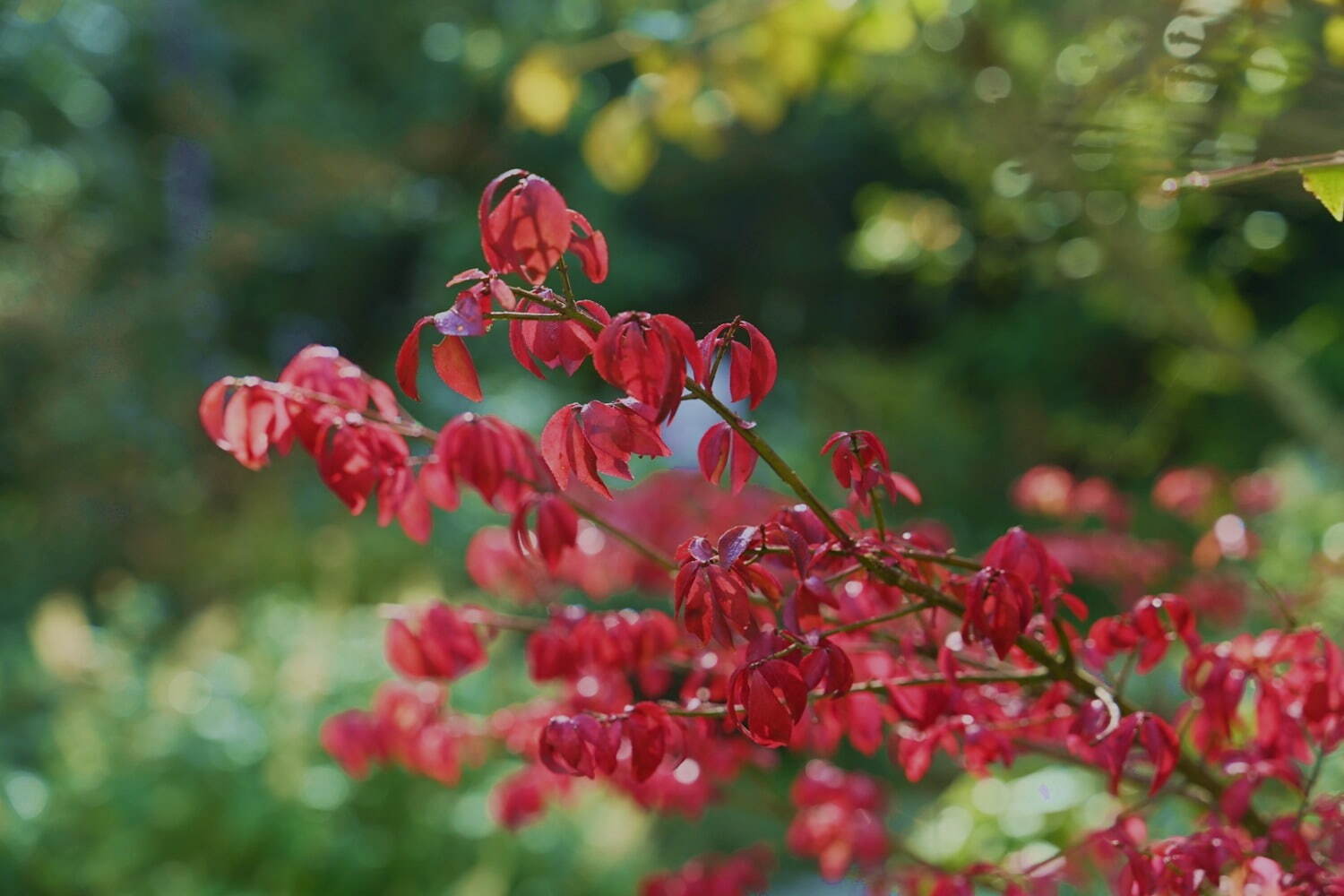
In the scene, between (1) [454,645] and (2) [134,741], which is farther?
(2) [134,741]

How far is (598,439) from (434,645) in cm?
60

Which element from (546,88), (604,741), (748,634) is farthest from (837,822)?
(546,88)

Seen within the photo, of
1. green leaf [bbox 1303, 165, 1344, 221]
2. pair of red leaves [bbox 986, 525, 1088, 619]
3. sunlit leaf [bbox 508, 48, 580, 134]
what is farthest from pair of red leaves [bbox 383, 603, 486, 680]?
sunlit leaf [bbox 508, 48, 580, 134]

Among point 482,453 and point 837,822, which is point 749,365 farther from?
point 837,822

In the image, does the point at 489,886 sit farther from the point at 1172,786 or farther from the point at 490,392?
the point at 490,392

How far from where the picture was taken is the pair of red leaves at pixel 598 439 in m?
0.87

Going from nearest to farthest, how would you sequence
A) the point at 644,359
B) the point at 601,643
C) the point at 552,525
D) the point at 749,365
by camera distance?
1. the point at 644,359
2. the point at 749,365
3. the point at 552,525
4. the point at 601,643

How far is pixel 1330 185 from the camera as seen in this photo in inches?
33.4

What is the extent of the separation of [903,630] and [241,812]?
2.05 meters

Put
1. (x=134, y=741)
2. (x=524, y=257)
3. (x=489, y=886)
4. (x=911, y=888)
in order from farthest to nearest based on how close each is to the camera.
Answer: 1. (x=134, y=741)
2. (x=489, y=886)
3. (x=911, y=888)
4. (x=524, y=257)

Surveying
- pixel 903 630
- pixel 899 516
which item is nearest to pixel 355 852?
pixel 903 630

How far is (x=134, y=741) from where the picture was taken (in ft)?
10.3

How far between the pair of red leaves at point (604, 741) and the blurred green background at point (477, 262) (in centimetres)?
64

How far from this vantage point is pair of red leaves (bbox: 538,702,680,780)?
3.31ft
